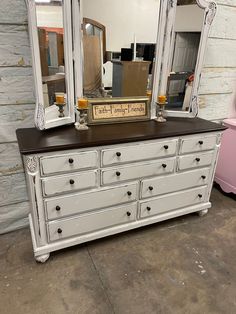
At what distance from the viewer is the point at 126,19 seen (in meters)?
1.66

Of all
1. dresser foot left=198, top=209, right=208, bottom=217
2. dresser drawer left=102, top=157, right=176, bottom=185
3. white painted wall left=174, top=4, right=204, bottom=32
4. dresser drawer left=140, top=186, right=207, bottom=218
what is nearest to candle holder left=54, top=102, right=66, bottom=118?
dresser drawer left=102, top=157, right=176, bottom=185

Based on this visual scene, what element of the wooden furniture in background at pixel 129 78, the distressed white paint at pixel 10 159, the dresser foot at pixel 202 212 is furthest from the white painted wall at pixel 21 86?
the dresser foot at pixel 202 212

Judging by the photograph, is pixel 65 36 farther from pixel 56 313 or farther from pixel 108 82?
pixel 56 313

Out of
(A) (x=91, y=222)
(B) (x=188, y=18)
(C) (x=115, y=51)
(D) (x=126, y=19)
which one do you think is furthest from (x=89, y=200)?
(B) (x=188, y=18)

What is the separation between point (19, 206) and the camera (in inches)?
74.2

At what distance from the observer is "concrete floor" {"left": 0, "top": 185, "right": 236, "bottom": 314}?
4.59ft

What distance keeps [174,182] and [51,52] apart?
47.1 inches

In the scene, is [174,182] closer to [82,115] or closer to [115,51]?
[82,115]

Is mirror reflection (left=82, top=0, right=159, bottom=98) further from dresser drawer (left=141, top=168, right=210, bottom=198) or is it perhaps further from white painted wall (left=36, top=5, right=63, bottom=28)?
dresser drawer (left=141, top=168, right=210, bottom=198)

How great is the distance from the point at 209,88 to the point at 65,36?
1365 millimetres

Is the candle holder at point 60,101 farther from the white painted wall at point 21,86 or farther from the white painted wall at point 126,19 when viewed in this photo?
the white painted wall at point 126,19

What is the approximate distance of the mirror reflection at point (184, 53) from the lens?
1.75m

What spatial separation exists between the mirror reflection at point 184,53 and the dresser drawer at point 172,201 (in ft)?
2.20

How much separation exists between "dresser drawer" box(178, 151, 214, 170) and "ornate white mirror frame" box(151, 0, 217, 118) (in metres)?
0.37
